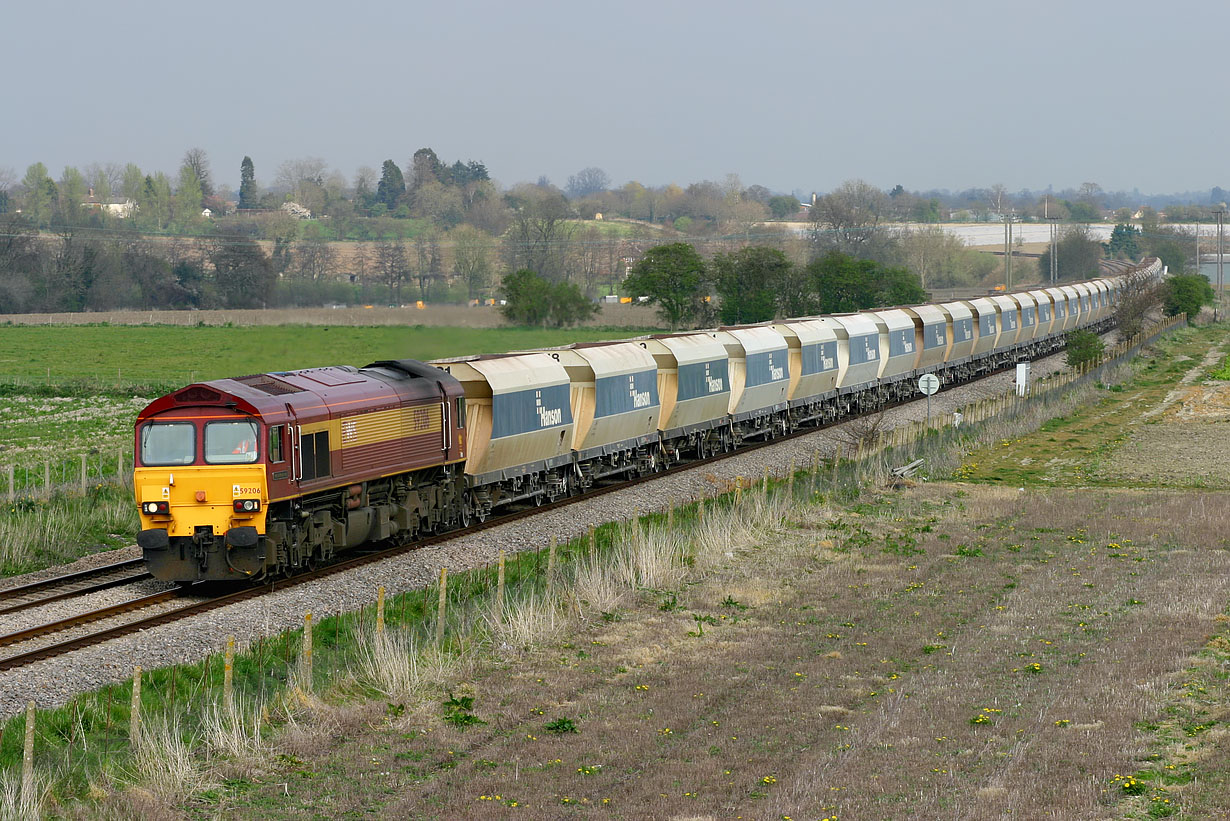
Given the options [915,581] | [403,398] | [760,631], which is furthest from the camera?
[403,398]

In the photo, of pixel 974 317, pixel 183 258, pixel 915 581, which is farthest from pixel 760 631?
pixel 183 258

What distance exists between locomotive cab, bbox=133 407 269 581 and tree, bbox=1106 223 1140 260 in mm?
185611

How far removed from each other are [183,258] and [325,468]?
89.8 metres

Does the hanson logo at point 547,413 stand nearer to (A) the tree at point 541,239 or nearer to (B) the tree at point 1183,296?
(A) the tree at point 541,239

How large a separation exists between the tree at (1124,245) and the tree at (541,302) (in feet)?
412

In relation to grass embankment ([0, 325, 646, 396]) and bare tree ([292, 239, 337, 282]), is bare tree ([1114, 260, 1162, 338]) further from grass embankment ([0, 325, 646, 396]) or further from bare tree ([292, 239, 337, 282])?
bare tree ([292, 239, 337, 282])

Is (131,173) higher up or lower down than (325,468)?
higher up

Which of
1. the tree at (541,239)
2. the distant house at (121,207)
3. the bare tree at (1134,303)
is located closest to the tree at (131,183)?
the distant house at (121,207)

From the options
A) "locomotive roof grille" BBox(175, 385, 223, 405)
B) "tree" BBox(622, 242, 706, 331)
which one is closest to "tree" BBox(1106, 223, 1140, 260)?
"tree" BBox(622, 242, 706, 331)

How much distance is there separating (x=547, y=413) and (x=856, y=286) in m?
66.2

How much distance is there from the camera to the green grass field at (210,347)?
4047 cm

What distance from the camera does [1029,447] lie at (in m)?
42.5

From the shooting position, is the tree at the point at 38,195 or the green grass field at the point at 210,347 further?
the tree at the point at 38,195

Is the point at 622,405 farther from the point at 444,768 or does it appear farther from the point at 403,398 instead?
the point at 444,768
